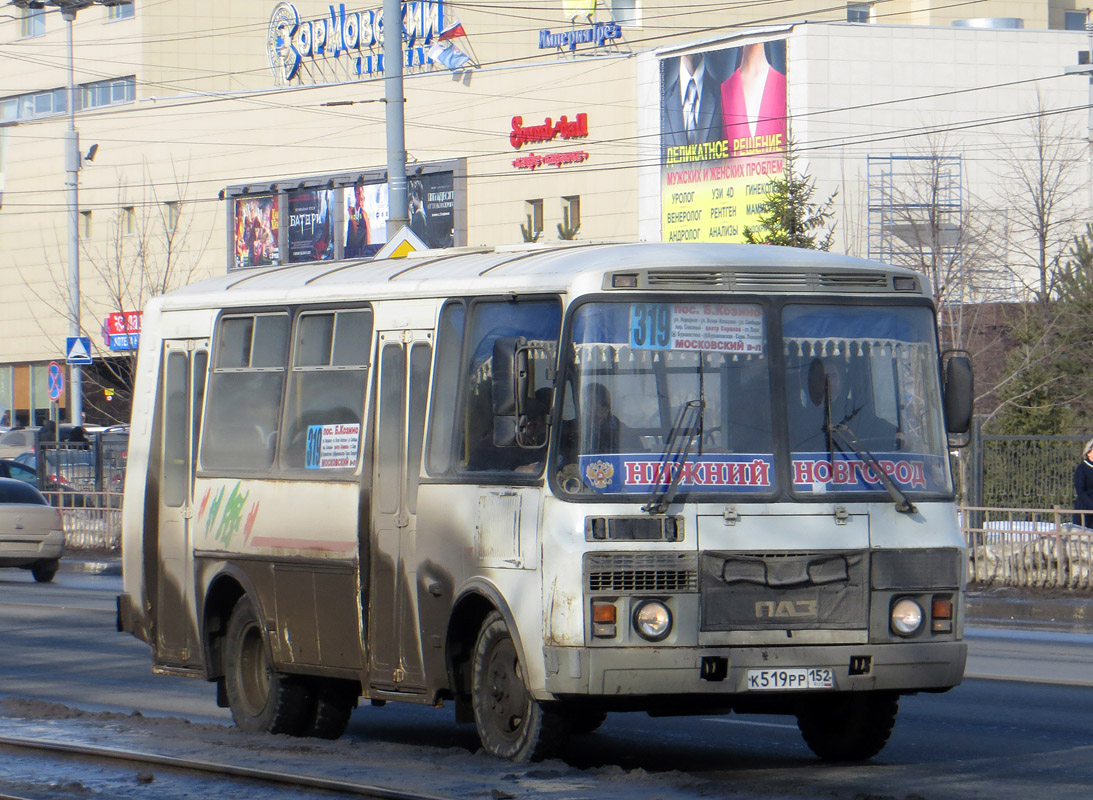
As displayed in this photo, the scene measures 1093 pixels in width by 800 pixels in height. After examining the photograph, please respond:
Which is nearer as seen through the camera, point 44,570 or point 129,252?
point 44,570

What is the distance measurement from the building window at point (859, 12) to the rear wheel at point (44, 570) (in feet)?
158

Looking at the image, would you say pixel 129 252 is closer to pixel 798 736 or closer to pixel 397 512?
pixel 798 736

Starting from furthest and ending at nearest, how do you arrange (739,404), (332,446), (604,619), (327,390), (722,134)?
1. (722,134)
2. (327,390)
3. (332,446)
4. (739,404)
5. (604,619)

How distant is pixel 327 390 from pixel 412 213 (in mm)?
55593

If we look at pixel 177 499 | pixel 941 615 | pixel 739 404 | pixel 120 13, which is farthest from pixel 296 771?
pixel 120 13

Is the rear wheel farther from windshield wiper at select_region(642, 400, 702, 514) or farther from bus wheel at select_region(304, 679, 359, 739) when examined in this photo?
windshield wiper at select_region(642, 400, 702, 514)

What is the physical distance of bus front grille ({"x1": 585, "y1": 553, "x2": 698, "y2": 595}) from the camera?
28.7 feet

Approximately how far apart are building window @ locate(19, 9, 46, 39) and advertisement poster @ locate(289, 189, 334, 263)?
14258 millimetres

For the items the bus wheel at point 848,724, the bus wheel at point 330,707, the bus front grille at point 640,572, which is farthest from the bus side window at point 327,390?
the bus wheel at point 848,724

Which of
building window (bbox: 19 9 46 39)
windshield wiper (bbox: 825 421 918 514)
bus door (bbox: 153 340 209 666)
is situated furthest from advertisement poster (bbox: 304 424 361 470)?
building window (bbox: 19 9 46 39)

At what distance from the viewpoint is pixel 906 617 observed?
9.12 metres

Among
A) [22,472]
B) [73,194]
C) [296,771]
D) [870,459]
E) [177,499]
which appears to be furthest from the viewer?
[73,194]

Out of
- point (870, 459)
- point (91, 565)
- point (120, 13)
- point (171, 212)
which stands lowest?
point (91, 565)

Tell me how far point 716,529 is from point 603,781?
1242 mm
